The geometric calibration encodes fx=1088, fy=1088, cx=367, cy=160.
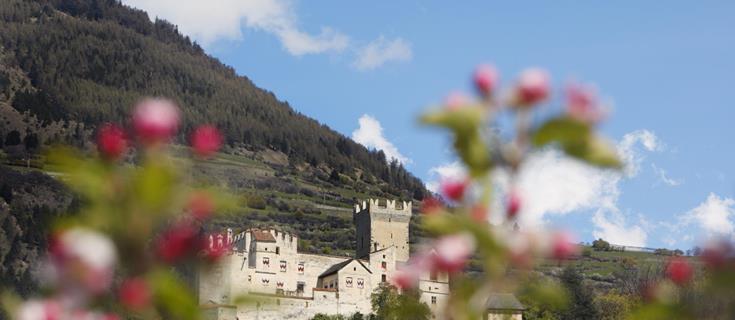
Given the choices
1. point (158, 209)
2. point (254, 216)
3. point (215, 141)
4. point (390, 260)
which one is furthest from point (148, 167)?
point (254, 216)

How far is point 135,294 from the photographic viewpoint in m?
3.21

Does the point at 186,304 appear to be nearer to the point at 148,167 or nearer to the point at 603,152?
Answer: the point at 148,167

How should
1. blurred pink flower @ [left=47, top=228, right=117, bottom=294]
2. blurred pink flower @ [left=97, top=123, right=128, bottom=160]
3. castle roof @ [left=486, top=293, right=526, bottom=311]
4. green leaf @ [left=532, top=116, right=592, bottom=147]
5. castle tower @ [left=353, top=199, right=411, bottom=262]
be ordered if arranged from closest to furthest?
blurred pink flower @ [left=47, top=228, right=117, bottom=294], blurred pink flower @ [left=97, top=123, right=128, bottom=160], green leaf @ [left=532, top=116, right=592, bottom=147], castle roof @ [left=486, top=293, right=526, bottom=311], castle tower @ [left=353, top=199, right=411, bottom=262]

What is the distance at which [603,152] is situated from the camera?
3525 millimetres

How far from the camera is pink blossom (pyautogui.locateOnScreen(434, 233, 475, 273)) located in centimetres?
346

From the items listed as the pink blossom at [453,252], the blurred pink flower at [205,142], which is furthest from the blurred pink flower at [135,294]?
the pink blossom at [453,252]

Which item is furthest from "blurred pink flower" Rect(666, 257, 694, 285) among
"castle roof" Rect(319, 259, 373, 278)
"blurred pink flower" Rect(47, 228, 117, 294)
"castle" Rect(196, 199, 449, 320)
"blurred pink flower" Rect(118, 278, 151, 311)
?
"castle roof" Rect(319, 259, 373, 278)

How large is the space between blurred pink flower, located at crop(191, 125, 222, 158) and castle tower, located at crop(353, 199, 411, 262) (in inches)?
3904

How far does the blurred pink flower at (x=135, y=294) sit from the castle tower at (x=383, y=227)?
9953 cm

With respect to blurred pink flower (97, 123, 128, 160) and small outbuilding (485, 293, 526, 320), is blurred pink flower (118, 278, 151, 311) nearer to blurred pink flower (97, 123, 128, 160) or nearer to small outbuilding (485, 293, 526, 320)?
blurred pink flower (97, 123, 128, 160)

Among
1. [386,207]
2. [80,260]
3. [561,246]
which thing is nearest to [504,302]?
[561,246]

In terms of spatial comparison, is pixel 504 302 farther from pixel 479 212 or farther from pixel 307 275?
pixel 307 275

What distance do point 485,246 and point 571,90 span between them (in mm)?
589

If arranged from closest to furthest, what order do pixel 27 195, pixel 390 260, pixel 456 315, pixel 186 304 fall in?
pixel 186 304 → pixel 456 315 → pixel 390 260 → pixel 27 195
